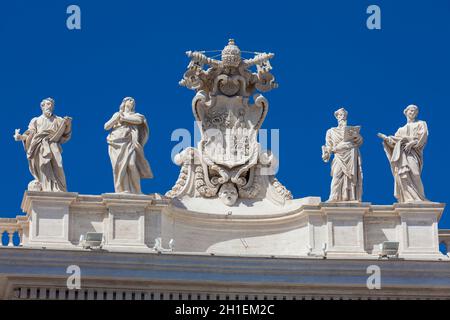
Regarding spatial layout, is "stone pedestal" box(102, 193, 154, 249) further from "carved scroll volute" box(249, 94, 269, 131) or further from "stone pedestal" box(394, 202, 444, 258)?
"stone pedestal" box(394, 202, 444, 258)

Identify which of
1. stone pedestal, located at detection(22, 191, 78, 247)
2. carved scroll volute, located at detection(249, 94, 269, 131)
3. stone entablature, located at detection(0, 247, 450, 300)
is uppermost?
carved scroll volute, located at detection(249, 94, 269, 131)

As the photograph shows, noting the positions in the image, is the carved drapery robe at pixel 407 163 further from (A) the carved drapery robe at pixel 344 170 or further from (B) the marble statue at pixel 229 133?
(B) the marble statue at pixel 229 133

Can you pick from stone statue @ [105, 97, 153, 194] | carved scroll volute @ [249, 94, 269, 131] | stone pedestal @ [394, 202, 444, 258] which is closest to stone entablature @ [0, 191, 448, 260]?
stone pedestal @ [394, 202, 444, 258]

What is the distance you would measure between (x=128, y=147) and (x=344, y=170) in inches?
198

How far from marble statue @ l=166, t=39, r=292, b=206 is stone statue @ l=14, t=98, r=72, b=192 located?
283 cm

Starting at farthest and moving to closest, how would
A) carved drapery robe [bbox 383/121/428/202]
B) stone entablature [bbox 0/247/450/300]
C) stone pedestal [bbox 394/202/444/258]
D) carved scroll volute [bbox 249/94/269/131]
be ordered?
carved scroll volute [bbox 249/94/269/131] < carved drapery robe [bbox 383/121/428/202] < stone pedestal [bbox 394/202/444/258] < stone entablature [bbox 0/247/450/300]

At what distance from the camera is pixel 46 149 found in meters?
52.4

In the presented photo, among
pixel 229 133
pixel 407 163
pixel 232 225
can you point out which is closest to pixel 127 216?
pixel 232 225

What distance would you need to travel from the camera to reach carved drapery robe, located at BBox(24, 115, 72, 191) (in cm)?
5238

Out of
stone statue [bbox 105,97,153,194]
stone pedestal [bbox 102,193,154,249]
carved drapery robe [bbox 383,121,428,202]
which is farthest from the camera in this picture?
carved drapery robe [bbox 383,121,428,202]

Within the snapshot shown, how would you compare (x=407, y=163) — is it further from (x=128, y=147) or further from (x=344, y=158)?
(x=128, y=147)

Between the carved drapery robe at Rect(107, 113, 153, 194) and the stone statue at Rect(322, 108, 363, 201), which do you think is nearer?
the carved drapery robe at Rect(107, 113, 153, 194)
